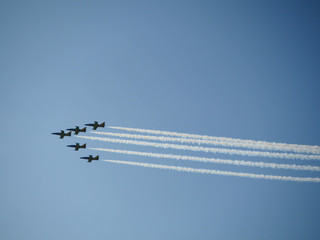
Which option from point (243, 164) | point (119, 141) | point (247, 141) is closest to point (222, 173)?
point (243, 164)

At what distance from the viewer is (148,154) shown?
4500 cm

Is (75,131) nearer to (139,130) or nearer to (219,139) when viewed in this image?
(139,130)

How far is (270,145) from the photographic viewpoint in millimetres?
40125

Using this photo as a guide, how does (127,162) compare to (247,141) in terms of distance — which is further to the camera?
(127,162)

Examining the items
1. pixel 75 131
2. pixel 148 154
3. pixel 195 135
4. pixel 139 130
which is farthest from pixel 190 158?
pixel 75 131

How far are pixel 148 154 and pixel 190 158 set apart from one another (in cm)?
798

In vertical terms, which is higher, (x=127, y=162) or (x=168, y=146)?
(x=168, y=146)

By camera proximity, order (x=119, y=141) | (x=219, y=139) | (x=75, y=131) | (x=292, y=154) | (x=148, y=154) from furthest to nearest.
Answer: (x=75, y=131) < (x=119, y=141) < (x=148, y=154) < (x=219, y=139) < (x=292, y=154)

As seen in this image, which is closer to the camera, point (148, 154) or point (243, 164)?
point (243, 164)

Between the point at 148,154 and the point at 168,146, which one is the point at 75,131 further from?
the point at 168,146

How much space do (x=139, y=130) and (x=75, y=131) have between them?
16682mm

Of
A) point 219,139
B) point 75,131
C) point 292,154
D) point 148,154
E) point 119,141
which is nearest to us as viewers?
point 292,154

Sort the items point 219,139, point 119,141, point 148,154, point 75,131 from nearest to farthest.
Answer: point 219,139, point 148,154, point 119,141, point 75,131

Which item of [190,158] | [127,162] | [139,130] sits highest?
[139,130]
